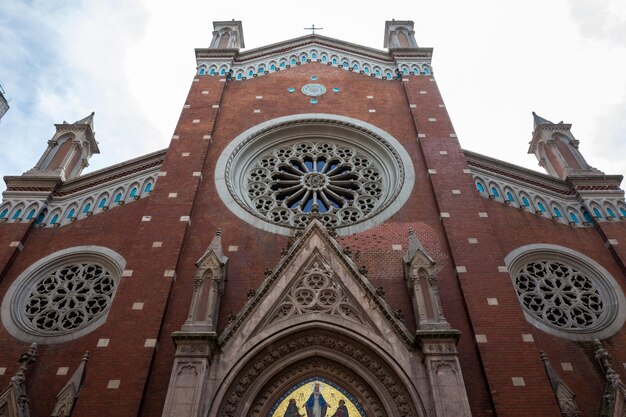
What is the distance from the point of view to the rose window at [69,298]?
1293 cm

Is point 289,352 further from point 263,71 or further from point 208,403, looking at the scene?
point 263,71

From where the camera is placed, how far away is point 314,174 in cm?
1612

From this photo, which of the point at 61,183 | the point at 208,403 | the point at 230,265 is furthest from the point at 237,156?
the point at 208,403

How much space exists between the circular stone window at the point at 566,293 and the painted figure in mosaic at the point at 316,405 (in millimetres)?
5798

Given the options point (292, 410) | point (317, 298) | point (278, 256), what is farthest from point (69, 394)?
point (278, 256)

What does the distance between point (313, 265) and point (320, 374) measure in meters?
2.46

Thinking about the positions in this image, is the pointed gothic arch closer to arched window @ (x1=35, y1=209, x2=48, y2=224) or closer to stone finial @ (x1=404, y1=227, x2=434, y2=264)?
stone finial @ (x1=404, y1=227, x2=434, y2=264)

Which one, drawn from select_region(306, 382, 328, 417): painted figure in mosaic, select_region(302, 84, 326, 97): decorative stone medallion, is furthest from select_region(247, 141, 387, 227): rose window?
select_region(306, 382, 328, 417): painted figure in mosaic

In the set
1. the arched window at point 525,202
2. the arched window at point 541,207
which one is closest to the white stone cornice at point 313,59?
the arched window at point 525,202

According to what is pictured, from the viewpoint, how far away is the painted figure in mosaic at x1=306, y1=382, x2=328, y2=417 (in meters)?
9.86

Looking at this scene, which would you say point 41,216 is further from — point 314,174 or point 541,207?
point 541,207

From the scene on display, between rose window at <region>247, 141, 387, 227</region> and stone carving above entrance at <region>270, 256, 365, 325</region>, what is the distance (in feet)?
9.49

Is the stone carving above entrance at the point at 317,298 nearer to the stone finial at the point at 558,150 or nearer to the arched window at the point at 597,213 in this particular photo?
the arched window at the point at 597,213

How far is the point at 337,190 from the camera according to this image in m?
15.7
